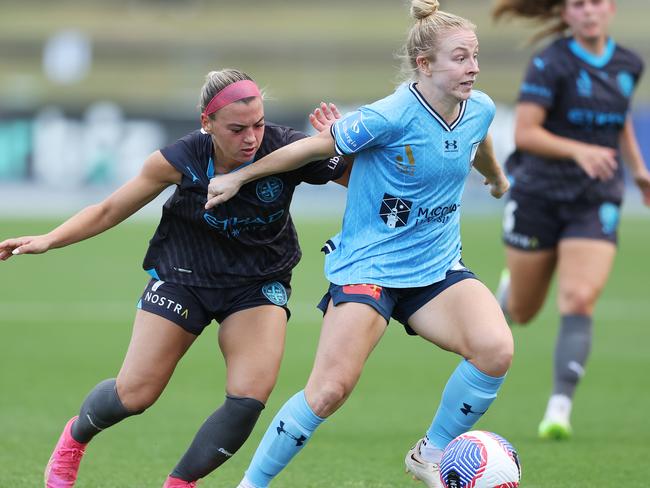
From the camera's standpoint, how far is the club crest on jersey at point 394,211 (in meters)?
5.17

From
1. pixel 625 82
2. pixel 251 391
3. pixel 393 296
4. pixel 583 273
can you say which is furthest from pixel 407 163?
pixel 625 82

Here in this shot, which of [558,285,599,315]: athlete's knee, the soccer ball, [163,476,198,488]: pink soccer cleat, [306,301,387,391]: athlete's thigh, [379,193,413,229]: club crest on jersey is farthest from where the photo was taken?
[558,285,599,315]: athlete's knee

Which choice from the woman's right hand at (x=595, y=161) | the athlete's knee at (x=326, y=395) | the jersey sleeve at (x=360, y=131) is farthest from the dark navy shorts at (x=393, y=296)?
the woman's right hand at (x=595, y=161)

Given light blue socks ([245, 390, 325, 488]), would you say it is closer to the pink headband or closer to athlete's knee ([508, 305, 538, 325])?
the pink headband

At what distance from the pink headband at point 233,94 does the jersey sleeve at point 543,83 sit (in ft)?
9.29

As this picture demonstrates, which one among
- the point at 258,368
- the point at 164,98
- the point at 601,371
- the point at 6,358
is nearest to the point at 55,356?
the point at 6,358

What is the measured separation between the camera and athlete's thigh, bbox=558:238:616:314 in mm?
7277

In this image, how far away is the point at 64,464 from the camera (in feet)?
18.1

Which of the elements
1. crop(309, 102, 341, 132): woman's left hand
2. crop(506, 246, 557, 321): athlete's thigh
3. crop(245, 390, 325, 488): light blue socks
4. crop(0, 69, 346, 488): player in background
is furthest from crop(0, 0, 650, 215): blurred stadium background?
crop(245, 390, 325, 488): light blue socks

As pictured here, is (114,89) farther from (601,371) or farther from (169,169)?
(169,169)

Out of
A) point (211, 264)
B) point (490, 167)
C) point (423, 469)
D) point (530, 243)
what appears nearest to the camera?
point (423, 469)

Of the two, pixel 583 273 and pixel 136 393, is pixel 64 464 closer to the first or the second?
pixel 136 393

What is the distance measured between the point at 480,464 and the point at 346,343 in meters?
0.73

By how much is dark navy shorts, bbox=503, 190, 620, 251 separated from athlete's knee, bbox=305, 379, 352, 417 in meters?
2.99
